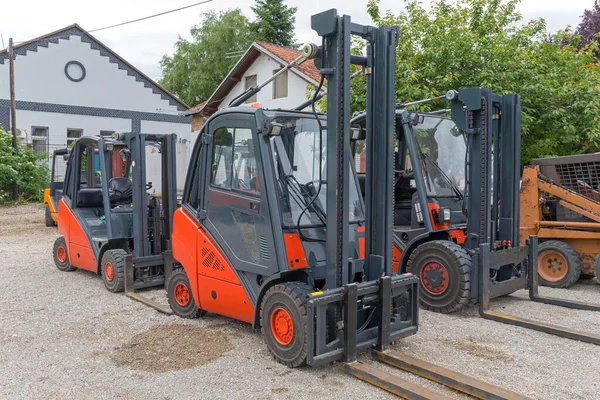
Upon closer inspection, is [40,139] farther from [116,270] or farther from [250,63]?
[116,270]

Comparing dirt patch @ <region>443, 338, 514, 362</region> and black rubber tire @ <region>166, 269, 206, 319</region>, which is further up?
black rubber tire @ <region>166, 269, 206, 319</region>

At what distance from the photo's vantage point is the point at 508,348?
507 centimetres

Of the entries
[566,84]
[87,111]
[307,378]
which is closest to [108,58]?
[87,111]

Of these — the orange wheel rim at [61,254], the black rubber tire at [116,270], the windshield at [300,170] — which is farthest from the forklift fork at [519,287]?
the orange wheel rim at [61,254]

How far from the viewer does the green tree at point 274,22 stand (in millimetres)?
35719

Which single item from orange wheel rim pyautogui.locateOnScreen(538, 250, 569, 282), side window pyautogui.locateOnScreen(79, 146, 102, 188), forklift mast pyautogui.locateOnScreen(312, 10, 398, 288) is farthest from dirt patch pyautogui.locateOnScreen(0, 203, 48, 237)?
forklift mast pyautogui.locateOnScreen(312, 10, 398, 288)

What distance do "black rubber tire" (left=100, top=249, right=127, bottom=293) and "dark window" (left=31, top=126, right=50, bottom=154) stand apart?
1938cm

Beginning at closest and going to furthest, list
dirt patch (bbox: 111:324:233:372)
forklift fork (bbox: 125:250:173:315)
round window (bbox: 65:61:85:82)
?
dirt patch (bbox: 111:324:233:372) → forklift fork (bbox: 125:250:173:315) → round window (bbox: 65:61:85:82)

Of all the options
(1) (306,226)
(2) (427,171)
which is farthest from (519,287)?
(1) (306,226)

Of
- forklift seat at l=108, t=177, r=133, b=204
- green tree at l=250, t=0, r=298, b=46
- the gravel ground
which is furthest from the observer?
green tree at l=250, t=0, r=298, b=46

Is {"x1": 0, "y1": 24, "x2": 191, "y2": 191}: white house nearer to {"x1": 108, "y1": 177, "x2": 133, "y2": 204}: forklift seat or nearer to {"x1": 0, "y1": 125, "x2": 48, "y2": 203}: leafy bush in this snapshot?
{"x1": 0, "y1": 125, "x2": 48, "y2": 203}: leafy bush

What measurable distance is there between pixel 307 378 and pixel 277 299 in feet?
2.12

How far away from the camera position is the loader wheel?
777 cm

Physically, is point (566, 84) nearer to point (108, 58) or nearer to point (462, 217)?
point (462, 217)
